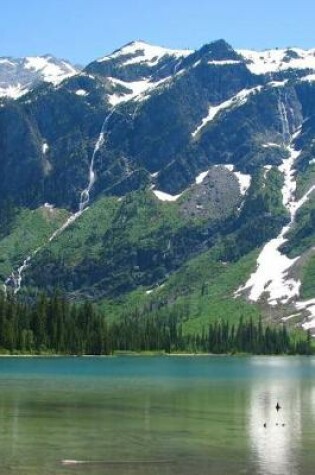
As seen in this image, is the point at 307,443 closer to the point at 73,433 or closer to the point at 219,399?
the point at 73,433

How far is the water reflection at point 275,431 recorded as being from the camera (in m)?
58.2

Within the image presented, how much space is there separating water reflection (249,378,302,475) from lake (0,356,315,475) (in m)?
0.08

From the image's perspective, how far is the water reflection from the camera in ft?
191

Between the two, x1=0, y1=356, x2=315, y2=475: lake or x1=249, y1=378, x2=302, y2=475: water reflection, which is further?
x1=249, y1=378, x2=302, y2=475: water reflection

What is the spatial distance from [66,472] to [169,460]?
8392mm

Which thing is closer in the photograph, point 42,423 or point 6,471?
point 6,471

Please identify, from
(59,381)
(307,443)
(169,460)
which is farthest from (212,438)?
(59,381)

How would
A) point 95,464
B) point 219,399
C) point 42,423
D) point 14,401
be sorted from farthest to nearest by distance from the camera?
point 219,399 → point 14,401 → point 42,423 → point 95,464

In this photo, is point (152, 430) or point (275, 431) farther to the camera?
point (275, 431)

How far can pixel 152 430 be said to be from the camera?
244 feet

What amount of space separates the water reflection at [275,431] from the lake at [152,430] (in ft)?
0.26

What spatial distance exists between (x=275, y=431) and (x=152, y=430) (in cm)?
1095

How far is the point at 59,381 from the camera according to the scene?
5404 inches

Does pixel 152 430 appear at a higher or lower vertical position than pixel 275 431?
higher
